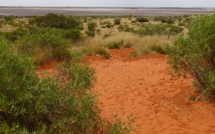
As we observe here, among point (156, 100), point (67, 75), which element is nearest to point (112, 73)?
point (156, 100)

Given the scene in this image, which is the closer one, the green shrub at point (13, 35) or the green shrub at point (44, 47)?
the green shrub at point (44, 47)

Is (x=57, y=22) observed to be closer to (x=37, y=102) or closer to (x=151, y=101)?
(x=151, y=101)

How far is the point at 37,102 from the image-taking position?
3637mm

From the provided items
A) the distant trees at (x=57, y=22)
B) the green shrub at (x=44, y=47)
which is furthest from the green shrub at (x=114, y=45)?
the distant trees at (x=57, y=22)

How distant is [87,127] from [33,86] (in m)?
0.95

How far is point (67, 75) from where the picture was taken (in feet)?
16.4

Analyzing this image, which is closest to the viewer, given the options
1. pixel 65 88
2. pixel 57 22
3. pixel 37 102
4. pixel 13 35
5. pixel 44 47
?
pixel 37 102

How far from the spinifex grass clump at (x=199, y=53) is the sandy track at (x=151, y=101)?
594 mm

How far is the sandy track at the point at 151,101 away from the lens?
575 centimetres

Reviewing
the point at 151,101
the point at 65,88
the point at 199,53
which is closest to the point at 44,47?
the point at 151,101

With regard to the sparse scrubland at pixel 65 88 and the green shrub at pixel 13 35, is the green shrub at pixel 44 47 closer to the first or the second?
the green shrub at pixel 13 35

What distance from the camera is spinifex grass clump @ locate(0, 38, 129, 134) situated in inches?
142

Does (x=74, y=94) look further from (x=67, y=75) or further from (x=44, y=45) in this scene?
(x=44, y=45)

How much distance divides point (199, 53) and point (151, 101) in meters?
1.58
